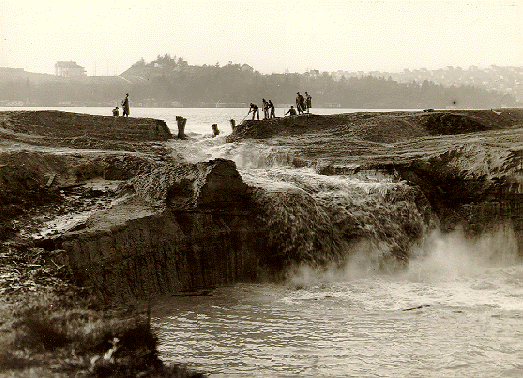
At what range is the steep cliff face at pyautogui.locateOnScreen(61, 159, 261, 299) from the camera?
23.1ft

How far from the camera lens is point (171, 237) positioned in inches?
313

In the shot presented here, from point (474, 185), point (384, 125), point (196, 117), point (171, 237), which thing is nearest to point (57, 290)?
point (171, 237)

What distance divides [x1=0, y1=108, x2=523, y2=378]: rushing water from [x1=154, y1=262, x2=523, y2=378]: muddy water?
0.04 feet

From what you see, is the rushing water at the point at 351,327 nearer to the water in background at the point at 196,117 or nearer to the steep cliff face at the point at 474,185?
the steep cliff face at the point at 474,185

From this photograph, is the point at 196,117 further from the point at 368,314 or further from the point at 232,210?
the point at 368,314

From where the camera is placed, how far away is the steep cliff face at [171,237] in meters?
7.04

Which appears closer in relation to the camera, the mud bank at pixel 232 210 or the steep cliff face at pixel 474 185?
the mud bank at pixel 232 210

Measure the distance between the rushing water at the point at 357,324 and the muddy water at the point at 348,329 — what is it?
13 mm

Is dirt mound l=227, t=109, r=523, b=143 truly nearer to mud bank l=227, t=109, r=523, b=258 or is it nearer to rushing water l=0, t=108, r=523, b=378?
mud bank l=227, t=109, r=523, b=258

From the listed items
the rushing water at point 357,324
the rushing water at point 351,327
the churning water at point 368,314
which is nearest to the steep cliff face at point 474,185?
the churning water at point 368,314

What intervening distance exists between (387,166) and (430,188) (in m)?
1.09

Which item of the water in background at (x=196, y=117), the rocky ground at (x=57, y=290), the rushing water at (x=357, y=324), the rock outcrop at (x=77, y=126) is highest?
the water in background at (x=196, y=117)

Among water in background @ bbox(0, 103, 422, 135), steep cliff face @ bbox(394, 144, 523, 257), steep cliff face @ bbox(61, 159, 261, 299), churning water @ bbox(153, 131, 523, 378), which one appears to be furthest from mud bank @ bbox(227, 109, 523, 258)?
water in background @ bbox(0, 103, 422, 135)

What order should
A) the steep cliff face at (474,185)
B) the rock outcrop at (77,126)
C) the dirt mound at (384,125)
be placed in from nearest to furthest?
the steep cliff face at (474,185) → the rock outcrop at (77,126) → the dirt mound at (384,125)
